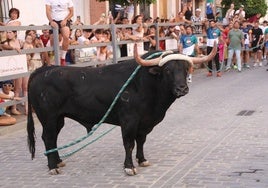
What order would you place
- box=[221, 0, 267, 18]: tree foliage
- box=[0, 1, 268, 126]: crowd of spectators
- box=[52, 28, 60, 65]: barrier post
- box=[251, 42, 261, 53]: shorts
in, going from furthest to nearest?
box=[221, 0, 267, 18]: tree foliage, box=[251, 42, 261, 53]: shorts, box=[52, 28, 60, 65]: barrier post, box=[0, 1, 268, 126]: crowd of spectators

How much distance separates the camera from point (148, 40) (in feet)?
49.1

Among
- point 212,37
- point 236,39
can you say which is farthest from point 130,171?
point 236,39

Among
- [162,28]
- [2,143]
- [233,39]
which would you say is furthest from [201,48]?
[2,143]

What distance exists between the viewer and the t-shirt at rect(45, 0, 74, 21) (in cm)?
1064

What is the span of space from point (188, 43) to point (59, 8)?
6.13m

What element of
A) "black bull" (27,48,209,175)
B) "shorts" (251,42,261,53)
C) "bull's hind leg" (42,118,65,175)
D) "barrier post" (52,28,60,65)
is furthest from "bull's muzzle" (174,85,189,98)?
"shorts" (251,42,261,53)

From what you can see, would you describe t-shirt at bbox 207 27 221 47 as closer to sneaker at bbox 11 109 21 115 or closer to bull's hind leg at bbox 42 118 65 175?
sneaker at bbox 11 109 21 115

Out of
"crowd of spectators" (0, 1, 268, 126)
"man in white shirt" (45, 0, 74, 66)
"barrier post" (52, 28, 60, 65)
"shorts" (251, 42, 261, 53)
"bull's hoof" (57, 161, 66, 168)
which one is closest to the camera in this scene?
"bull's hoof" (57, 161, 66, 168)

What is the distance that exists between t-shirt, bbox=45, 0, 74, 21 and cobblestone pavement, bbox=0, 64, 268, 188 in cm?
248

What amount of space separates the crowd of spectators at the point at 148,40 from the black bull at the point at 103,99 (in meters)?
3.23

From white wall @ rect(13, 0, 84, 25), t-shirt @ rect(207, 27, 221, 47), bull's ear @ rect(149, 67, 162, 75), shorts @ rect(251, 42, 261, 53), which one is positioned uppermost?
white wall @ rect(13, 0, 84, 25)

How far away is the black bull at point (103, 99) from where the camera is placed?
19.7 ft

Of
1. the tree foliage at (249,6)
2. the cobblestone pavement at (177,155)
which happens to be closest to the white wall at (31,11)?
the cobblestone pavement at (177,155)

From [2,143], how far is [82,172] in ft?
8.00
